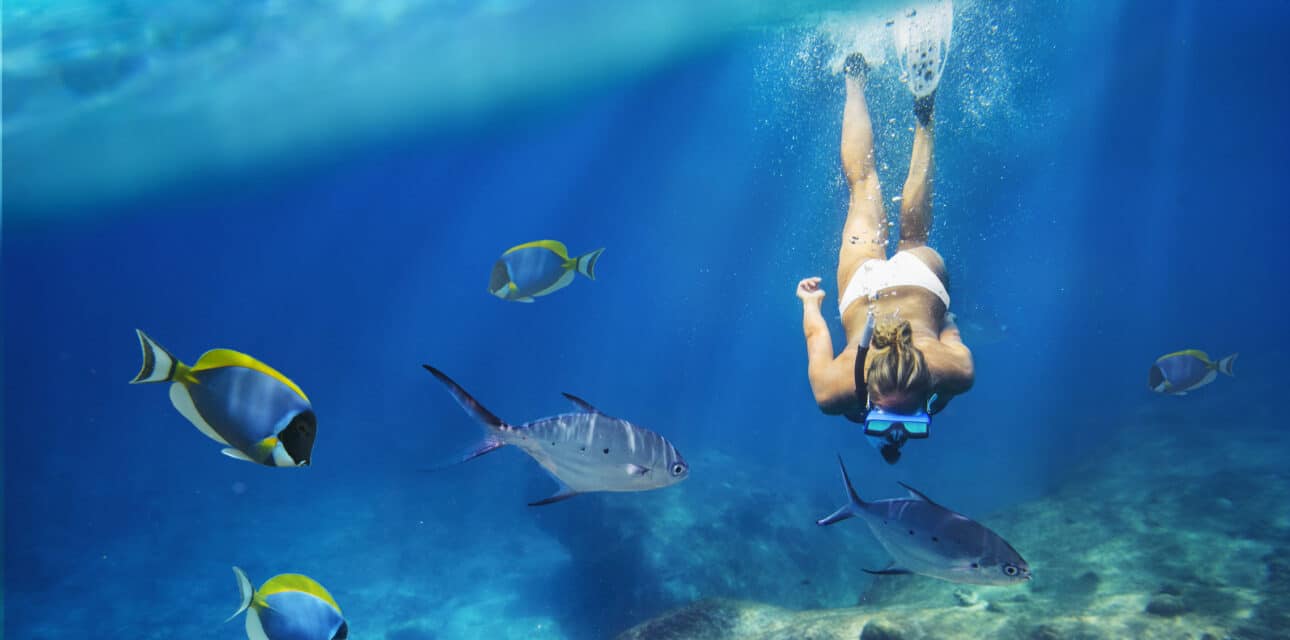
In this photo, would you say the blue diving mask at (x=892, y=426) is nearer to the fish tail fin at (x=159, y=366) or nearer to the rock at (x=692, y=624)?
the fish tail fin at (x=159, y=366)

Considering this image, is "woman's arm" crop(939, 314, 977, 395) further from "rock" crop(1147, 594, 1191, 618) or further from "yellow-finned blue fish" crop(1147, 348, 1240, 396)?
"rock" crop(1147, 594, 1191, 618)

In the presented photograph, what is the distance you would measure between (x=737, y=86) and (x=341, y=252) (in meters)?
66.5

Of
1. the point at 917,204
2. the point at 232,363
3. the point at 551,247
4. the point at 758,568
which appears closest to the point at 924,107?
the point at 917,204

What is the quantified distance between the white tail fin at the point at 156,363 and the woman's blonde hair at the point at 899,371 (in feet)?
13.1

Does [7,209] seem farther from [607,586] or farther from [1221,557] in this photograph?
[1221,557]

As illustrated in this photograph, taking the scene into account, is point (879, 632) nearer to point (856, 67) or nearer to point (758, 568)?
point (758, 568)

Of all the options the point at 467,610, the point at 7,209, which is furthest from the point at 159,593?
the point at 7,209

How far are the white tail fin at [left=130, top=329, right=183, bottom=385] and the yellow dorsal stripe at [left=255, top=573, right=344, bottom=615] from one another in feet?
5.03

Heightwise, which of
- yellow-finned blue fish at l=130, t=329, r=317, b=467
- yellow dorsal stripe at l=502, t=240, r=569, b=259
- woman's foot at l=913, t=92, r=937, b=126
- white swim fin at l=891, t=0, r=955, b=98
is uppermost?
white swim fin at l=891, t=0, r=955, b=98

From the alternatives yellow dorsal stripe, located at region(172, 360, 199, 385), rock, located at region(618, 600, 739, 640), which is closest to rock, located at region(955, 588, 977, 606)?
rock, located at region(618, 600, 739, 640)

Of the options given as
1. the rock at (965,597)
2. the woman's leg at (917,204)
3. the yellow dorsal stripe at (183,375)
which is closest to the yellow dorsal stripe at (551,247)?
the yellow dorsal stripe at (183,375)

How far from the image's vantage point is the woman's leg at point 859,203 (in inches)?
239

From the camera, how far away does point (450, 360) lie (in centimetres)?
7381

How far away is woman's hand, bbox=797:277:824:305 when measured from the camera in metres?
5.88
